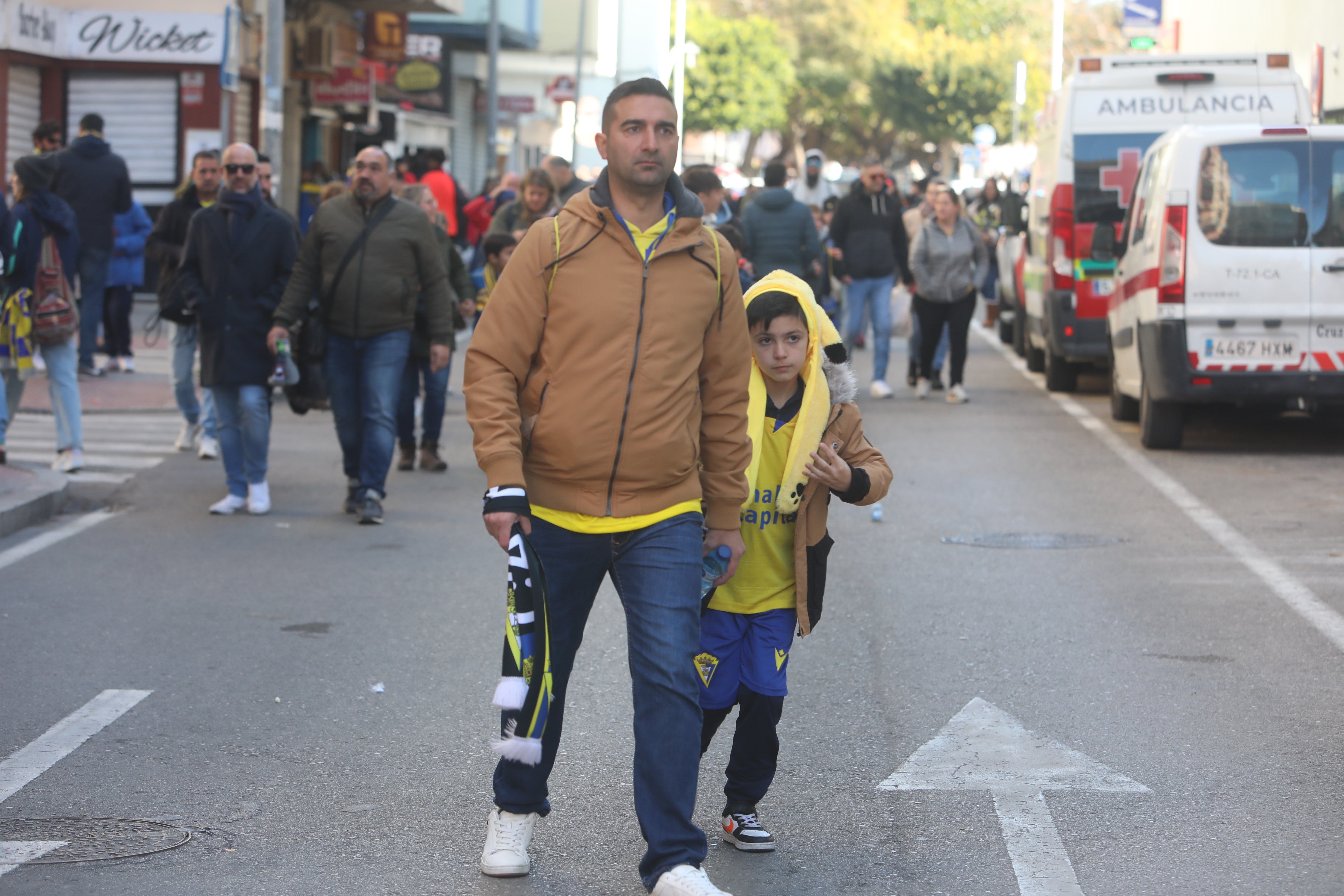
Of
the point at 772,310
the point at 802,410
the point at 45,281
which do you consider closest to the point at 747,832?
the point at 802,410

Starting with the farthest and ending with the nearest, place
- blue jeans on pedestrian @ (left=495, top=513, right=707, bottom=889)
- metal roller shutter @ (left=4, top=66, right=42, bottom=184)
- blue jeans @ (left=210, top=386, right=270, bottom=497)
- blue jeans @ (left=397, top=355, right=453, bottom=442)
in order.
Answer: metal roller shutter @ (left=4, top=66, right=42, bottom=184) → blue jeans @ (left=397, top=355, right=453, bottom=442) → blue jeans @ (left=210, top=386, right=270, bottom=497) → blue jeans on pedestrian @ (left=495, top=513, right=707, bottom=889)

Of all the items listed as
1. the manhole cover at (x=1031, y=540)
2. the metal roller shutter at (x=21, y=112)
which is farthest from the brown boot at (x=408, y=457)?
the metal roller shutter at (x=21, y=112)

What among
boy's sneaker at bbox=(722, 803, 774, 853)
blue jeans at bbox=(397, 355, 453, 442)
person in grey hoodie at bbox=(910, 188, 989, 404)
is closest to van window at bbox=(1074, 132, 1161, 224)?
person in grey hoodie at bbox=(910, 188, 989, 404)

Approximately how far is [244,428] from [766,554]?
5.74 metres

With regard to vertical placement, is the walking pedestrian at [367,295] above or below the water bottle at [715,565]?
above

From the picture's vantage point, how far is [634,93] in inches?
165

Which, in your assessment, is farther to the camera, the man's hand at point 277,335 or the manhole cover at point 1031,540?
the man's hand at point 277,335

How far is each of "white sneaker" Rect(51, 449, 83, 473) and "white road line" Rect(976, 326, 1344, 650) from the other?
6380mm

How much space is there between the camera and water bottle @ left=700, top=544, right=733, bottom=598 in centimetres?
439

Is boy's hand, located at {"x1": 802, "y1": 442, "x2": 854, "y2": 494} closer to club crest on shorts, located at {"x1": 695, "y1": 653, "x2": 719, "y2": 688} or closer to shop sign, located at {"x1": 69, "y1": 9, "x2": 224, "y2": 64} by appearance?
club crest on shorts, located at {"x1": 695, "y1": 653, "x2": 719, "y2": 688}

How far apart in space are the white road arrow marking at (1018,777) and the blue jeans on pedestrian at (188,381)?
22.8ft

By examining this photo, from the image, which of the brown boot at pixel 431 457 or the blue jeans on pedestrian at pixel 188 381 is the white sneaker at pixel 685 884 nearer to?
the brown boot at pixel 431 457

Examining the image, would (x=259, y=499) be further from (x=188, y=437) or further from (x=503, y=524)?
(x=503, y=524)

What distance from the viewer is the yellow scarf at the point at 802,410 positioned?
4.60 m
